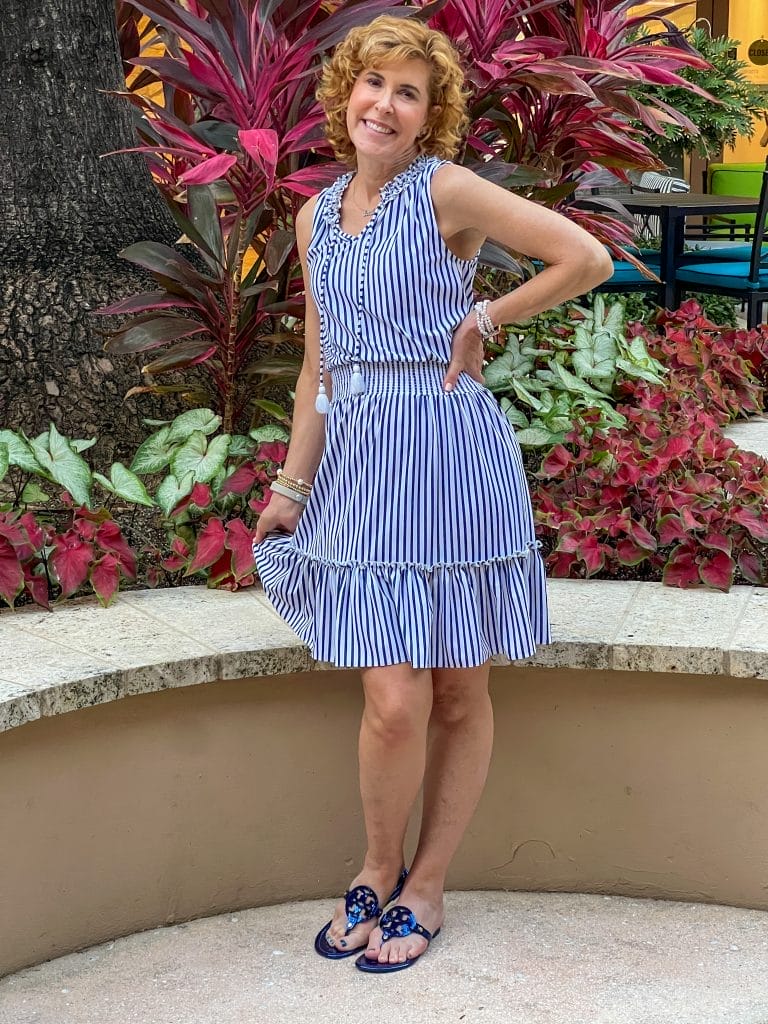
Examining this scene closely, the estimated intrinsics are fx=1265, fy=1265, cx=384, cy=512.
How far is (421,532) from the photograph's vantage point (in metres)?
1.86

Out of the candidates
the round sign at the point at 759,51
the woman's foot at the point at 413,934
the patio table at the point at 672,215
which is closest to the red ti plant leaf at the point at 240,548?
the woman's foot at the point at 413,934

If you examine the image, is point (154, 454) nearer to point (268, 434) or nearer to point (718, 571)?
point (268, 434)

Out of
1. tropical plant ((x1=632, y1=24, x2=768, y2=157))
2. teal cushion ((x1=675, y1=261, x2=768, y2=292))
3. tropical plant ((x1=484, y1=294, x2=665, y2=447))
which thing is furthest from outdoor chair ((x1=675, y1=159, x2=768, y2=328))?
tropical plant ((x1=484, y1=294, x2=665, y2=447))

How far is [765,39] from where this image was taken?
43.5 ft

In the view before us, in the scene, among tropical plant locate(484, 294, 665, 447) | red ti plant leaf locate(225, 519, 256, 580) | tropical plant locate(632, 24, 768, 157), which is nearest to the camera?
red ti plant leaf locate(225, 519, 256, 580)

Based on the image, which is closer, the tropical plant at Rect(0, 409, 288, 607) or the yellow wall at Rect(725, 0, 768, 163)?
the tropical plant at Rect(0, 409, 288, 607)

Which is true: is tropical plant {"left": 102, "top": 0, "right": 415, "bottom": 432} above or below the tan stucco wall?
above

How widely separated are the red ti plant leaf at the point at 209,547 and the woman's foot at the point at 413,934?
31.4 inches

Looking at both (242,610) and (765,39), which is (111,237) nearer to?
(242,610)

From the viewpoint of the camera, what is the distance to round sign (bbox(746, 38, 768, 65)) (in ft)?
43.4

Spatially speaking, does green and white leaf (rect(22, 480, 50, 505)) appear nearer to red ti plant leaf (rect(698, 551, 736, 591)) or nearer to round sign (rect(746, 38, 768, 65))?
red ti plant leaf (rect(698, 551, 736, 591))

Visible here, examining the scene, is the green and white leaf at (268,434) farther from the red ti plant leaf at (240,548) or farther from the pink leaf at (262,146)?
the pink leaf at (262,146)

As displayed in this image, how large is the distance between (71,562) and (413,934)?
3.13ft

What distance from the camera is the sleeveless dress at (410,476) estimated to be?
6.06 feet
